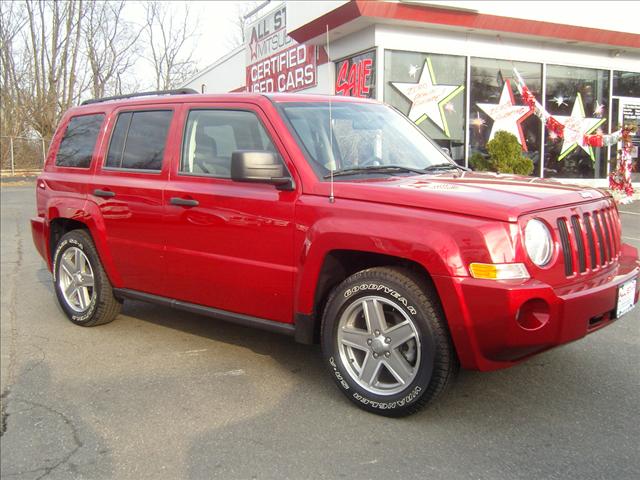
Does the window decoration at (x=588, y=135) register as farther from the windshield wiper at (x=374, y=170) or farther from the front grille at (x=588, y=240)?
the windshield wiper at (x=374, y=170)

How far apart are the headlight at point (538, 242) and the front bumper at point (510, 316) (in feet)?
0.49

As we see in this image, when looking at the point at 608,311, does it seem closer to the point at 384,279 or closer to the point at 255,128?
the point at 384,279

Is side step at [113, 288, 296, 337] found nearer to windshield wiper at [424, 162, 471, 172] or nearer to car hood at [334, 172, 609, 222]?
car hood at [334, 172, 609, 222]

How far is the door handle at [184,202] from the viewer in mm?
4285

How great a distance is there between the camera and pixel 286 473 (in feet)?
9.66

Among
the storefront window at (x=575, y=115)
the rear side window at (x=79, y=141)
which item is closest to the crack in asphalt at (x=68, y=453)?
the rear side window at (x=79, y=141)

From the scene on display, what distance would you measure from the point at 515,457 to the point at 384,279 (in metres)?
1.10

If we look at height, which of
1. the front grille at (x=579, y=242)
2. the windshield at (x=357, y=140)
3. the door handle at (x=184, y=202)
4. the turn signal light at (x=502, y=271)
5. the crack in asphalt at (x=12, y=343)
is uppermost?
the windshield at (x=357, y=140)

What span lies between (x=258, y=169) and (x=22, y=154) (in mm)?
33785

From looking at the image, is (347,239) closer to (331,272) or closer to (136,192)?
(331,272)

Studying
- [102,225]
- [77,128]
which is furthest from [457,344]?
[77,128]

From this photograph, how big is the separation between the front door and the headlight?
1.39m

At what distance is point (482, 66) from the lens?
1442cm

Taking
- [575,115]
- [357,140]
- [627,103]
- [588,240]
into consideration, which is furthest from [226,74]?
[588,240]
